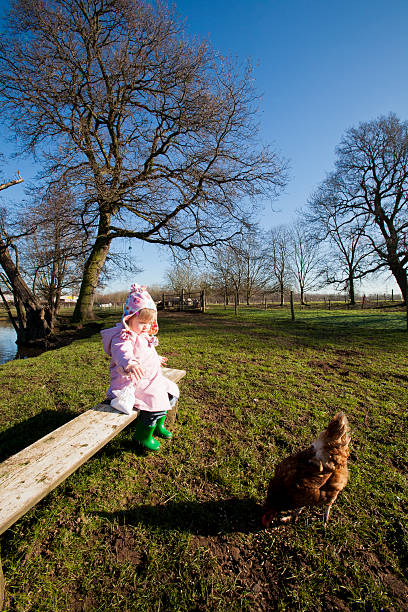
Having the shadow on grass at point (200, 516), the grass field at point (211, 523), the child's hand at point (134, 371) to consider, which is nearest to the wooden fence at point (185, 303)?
the grass field at point (211, 523)

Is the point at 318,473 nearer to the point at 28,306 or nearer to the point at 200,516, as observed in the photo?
the point at 200,516

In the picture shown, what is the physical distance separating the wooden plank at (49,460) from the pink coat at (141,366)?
23cm

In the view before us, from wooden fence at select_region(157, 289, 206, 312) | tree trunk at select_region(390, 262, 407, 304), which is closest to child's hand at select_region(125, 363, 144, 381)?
wooden fence at select_region(157, 289, 206, 312)

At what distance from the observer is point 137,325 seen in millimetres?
2754

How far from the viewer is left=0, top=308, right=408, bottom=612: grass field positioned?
1499 millimetres

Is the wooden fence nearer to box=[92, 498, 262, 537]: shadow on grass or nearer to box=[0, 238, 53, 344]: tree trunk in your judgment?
box=[0, 238, 53, 344]: tree trunk

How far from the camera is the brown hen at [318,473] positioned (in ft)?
5.74

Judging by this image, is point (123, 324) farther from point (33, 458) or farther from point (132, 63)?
point (132, 63)

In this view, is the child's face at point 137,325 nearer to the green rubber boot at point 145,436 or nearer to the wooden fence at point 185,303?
the green rubber boot at point 145,436

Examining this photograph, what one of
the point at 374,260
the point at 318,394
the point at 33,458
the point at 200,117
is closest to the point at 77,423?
the point at 33,458

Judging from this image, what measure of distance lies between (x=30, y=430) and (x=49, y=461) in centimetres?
183

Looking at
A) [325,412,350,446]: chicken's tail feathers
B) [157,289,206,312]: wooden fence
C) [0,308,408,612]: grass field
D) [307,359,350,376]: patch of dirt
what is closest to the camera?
[0,308,408,612]: grass field

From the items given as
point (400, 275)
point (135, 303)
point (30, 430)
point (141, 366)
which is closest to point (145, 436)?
point (141, 366)

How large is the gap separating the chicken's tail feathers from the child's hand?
1620 millimetres
